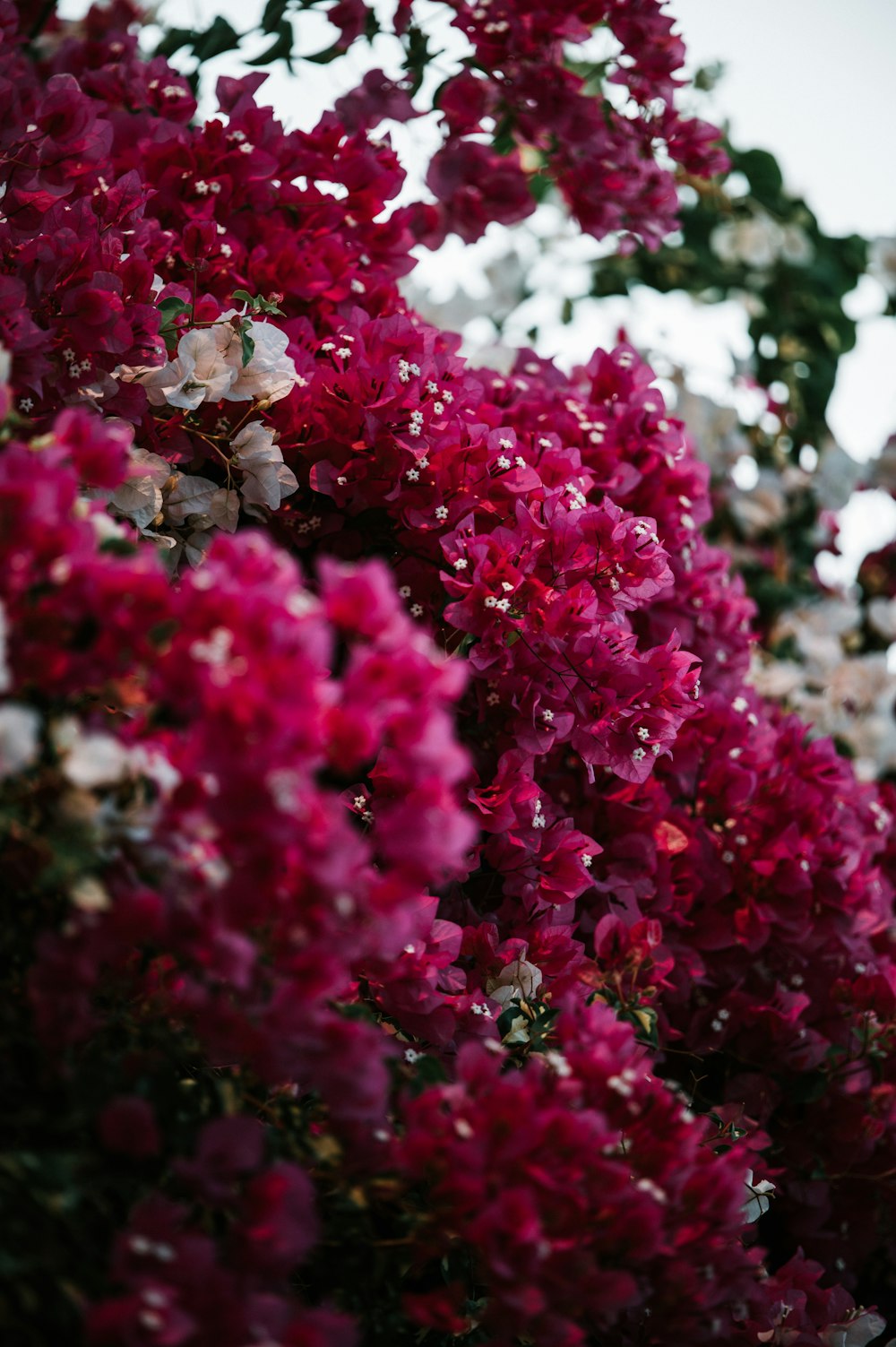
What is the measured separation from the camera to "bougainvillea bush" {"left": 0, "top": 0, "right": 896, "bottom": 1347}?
1.72 feet

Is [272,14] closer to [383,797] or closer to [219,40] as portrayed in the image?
[219,40]

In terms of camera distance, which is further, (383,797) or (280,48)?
(280,48)

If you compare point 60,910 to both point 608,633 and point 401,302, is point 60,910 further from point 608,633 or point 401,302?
point 401,302

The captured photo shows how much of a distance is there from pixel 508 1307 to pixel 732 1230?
0.16m

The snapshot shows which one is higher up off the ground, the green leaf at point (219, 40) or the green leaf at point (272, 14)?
the green leaf at point (219, 40)

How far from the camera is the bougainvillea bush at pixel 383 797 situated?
52cm

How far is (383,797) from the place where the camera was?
35.0 inches

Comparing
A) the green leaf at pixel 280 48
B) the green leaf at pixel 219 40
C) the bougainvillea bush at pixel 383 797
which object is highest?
the green leaf at pixel 219 40

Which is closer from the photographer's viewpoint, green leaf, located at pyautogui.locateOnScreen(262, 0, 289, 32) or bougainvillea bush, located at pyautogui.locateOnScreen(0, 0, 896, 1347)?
bougainvillea bush, located at pyautogui.locateOnScreen(0, 0, 896, 1347)

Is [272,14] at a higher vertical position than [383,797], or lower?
higher

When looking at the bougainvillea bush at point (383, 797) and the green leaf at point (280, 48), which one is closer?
the bougainvillea bush at point (383, 797)

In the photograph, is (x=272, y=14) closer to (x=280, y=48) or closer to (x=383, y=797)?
A: (x=280, y=48)

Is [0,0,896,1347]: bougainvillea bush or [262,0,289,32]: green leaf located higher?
[262,0,289,32]: green leaf

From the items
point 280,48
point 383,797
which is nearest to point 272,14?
point 280,48
